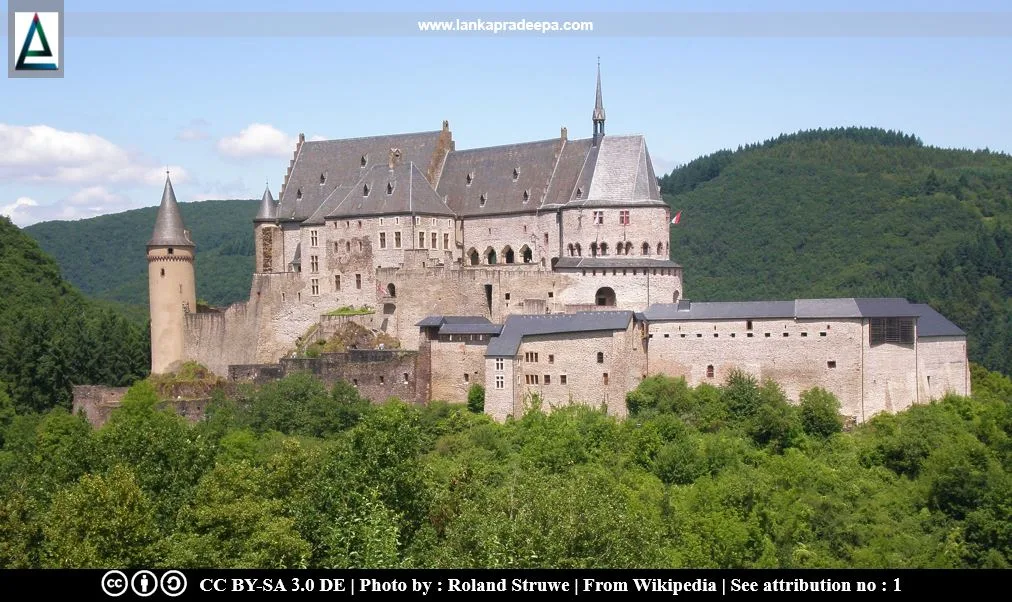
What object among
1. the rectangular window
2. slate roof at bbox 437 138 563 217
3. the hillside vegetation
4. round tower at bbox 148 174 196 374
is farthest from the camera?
slate roof at bbox 437 138 563 217

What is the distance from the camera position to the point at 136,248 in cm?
15225

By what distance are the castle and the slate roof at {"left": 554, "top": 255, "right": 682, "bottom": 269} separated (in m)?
0.11

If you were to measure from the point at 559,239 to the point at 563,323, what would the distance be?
26.0 ft

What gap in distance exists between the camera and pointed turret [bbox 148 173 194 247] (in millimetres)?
59750

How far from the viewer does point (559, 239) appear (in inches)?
2320

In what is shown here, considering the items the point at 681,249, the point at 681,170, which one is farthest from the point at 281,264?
the point at 681,170

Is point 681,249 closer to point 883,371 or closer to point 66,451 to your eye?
point 883,371

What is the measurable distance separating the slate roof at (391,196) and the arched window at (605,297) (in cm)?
854
